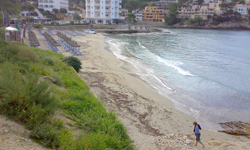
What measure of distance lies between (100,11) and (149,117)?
7173 cm

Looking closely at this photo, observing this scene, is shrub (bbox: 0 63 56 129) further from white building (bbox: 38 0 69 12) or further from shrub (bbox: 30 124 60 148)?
white building (bbox: 38 0 69 12)

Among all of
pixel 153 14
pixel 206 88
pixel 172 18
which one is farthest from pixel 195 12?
pixel 206 88

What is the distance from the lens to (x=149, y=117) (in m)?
10.6

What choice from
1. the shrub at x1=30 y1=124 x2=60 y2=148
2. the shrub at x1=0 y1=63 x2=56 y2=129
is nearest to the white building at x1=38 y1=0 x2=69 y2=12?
the shrub at x1=0 y1=63 x2=56 y2=129

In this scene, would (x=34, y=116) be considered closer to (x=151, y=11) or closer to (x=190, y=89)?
(x=190, y=89)

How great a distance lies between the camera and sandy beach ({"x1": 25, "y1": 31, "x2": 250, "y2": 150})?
8.11m

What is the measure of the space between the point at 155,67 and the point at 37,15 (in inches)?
2753

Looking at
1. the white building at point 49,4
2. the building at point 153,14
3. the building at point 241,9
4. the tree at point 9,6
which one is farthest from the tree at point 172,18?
the tree at point 9,6

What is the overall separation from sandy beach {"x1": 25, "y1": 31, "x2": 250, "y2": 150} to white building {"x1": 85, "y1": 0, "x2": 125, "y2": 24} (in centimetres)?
6400

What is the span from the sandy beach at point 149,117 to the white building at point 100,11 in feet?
210

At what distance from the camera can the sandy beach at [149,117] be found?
26.6 feet

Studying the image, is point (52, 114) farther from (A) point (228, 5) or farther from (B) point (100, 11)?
(A) point (228, 5)

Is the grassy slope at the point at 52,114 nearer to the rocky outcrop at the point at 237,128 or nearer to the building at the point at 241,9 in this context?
the rocky outcrop at the point at 237,128

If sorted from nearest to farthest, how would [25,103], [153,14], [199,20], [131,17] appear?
1. [25,103]
2. [131,17]
3. [199,20]
4. [153,14]
